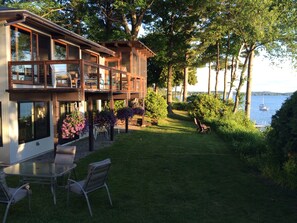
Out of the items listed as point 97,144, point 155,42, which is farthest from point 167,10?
point 97,144

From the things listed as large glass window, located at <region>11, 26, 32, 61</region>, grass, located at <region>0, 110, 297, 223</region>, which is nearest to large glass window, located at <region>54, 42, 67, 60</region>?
large glass window, located at <region>11, 26, 32, 61</region>

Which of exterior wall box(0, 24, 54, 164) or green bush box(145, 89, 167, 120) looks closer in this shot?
exterior wall box(0, 24, 54, 164)

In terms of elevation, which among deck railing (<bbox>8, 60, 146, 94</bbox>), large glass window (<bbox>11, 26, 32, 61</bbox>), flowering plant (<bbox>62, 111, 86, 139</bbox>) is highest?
large glass window (<bbox>11, 26, 32, 61</bbox>)

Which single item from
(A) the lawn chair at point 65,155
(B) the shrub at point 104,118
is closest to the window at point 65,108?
(B) the shrub at point 104,118

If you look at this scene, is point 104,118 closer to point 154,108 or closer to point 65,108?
point 65,108

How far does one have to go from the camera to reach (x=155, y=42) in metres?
29.6

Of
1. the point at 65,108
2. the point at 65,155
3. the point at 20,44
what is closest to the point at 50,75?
the point at 20,44

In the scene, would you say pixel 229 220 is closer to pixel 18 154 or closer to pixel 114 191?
pixel 114 191

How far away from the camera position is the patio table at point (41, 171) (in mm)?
6328

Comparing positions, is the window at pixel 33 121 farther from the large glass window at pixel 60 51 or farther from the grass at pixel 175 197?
the grass at pixel 175 197

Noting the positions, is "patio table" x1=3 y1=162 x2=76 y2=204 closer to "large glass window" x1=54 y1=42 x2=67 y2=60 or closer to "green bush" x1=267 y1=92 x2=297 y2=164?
"green bush" x1=267 y1=92 x2=297 y2=164

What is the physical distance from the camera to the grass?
19.0 ft

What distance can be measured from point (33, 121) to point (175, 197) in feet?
24.5

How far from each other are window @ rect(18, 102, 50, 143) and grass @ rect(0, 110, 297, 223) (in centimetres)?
260
